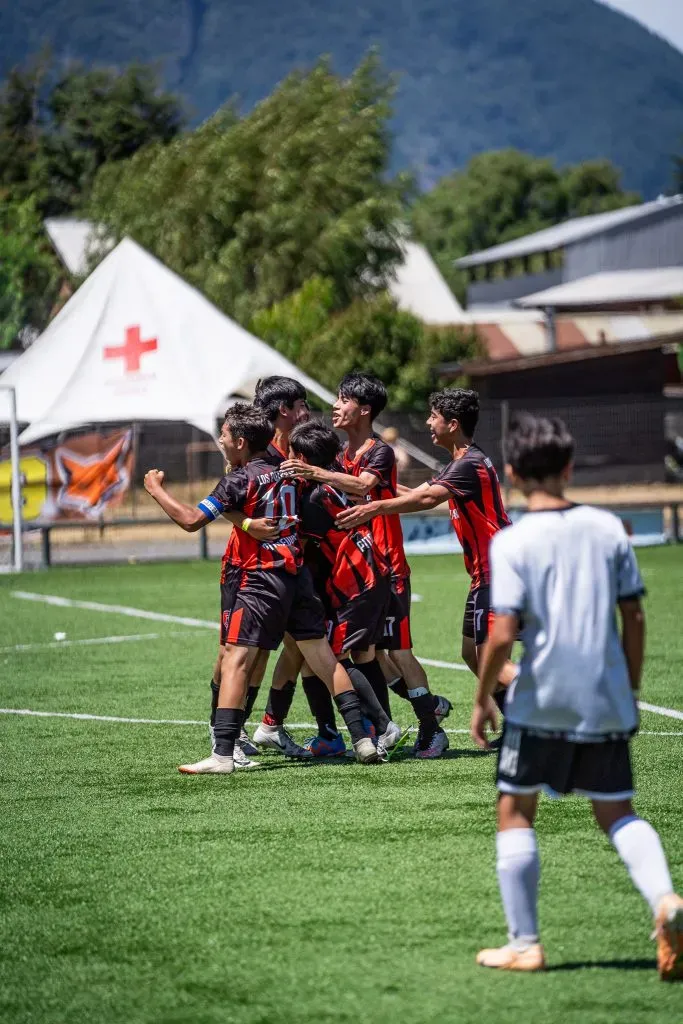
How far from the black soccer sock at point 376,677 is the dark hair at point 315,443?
1.25 metres

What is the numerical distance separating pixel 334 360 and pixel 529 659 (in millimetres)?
35094

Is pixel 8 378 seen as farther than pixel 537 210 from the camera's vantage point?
No

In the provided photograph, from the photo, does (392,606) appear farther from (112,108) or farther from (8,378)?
(112,108)

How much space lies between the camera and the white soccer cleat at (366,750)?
311 inches

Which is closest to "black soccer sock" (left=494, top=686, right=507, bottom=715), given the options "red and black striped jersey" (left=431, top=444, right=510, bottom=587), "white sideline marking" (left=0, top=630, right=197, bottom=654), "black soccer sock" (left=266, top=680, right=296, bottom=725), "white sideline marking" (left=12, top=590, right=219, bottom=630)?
"red and black striped jersey" (left=431, top=444, right=510, bottom=587)

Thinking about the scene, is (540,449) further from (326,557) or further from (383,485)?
(326,557)

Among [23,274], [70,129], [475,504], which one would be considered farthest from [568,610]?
[70,129]

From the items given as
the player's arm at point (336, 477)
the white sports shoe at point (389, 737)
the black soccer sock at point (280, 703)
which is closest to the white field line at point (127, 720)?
the white sports shoe at point (389, 737)

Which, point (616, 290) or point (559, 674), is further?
point (616, 290)

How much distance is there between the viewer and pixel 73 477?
24359 mm

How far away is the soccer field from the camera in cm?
429

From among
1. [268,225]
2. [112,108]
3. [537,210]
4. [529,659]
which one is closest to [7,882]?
[529,659]

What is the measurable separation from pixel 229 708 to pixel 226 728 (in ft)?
0.34

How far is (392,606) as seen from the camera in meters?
8.31
